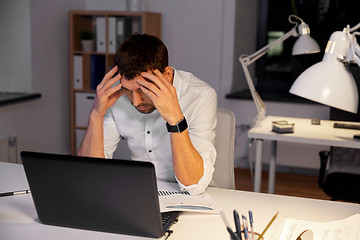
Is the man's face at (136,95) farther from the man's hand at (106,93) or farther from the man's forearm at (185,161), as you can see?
the man's forearm at (185,161)

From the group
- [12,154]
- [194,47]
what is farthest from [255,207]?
[194,47]

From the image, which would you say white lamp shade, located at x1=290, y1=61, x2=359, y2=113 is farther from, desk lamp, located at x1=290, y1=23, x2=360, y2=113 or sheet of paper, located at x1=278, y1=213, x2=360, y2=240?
sheet of paper, located at x1=278, y1=213, x2=360, y2=240

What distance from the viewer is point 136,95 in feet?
5.38

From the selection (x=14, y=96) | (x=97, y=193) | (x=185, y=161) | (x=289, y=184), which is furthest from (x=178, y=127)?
(x=289, y=184)

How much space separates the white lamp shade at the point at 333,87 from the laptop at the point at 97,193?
44cm

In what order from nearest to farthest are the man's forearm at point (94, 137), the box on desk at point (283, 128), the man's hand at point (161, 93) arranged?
1. the man's hand at point (161, 93)
2. the man's forearm at point (94, 137)
3. the box on desk at point (283, 128)

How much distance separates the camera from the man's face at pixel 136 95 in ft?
5.25

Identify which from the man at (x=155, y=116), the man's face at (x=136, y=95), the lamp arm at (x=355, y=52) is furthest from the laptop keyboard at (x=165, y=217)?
the lamp arm at (x=355, y=52)

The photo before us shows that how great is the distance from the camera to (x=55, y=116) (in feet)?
14.3

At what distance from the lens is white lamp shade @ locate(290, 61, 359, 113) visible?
116cm

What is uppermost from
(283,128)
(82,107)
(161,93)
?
(161,93)

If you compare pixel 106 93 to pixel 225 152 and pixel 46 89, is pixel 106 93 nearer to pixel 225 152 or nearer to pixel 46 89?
pixel 225 152

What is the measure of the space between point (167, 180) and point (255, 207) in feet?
1.34

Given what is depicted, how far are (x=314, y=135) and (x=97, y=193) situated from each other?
1959 mm
